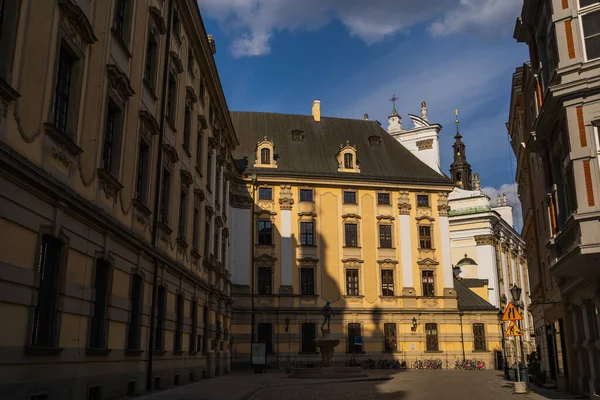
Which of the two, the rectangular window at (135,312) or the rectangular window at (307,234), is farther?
the rectangular window at (307,234)

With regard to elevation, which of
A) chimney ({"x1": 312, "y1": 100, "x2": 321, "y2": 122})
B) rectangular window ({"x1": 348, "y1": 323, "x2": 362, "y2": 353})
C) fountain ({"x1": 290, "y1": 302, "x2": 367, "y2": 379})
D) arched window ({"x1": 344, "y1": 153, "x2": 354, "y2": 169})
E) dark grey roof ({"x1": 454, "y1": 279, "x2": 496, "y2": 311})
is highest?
chimney ({"x1": 312, "y1": 100, "x2": 321, "y2": 122})

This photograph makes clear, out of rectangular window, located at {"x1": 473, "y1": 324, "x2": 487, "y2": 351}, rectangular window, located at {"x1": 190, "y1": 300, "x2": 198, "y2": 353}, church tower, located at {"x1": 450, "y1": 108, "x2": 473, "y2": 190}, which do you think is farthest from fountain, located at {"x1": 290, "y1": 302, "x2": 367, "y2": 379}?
church tower, located at {"x1": 450, "y1": 108, "x2": 473, "y2": 190}

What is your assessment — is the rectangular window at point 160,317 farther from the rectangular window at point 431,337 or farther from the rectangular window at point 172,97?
the rectangular window at point 431,337

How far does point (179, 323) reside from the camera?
2373cm

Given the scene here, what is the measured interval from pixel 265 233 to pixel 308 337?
8770 millimetres

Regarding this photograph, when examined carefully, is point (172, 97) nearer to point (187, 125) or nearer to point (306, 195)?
point (187, 125)

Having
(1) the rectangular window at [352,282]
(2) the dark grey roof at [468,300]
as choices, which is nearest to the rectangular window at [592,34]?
(1) the rectangular window at [352,282]

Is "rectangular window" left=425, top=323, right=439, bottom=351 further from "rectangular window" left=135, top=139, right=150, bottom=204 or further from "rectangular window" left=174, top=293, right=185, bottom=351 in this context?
"rectangular window" left=135, top=139, right=150, bottom=204

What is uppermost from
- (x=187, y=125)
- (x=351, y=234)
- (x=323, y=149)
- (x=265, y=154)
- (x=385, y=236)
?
(x=323, y=149)

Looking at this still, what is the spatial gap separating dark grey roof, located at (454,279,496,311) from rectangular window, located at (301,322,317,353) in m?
12.2

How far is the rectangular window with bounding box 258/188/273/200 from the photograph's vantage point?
47.3 m

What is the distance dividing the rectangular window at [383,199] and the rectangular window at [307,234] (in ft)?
19.5

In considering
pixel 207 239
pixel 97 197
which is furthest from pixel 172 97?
pixel 207 239

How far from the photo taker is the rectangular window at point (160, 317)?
2052cm
